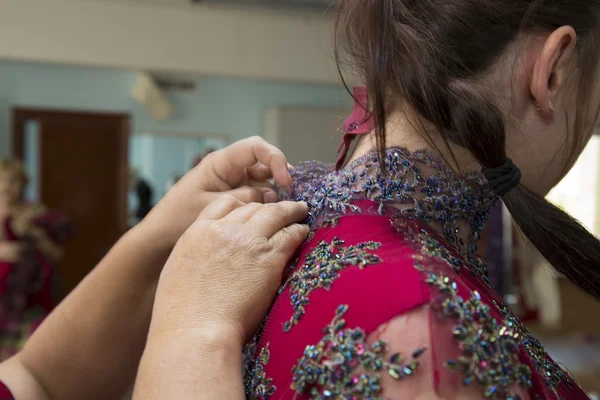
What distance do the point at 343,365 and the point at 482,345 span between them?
0.46 feet

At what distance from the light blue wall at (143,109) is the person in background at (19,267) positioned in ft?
9.41

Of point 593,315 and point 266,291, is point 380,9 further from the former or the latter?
point 593,315

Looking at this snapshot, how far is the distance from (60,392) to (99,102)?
6180 mm

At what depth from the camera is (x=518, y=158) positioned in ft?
2.62

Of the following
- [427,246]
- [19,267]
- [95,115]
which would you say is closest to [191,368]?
[427,246]

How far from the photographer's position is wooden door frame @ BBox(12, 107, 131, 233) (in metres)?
6.43

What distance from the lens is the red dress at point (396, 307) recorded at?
1.77 feet

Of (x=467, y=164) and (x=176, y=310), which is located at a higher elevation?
(x=467, y=164)

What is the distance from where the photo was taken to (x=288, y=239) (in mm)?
743

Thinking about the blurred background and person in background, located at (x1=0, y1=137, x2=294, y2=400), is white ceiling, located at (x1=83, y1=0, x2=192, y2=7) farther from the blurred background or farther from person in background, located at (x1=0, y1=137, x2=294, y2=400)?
person in background, located at (x1=0, y1=137, x2=294, y2=400)

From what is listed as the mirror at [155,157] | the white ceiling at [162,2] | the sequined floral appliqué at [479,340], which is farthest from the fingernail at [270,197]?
the mirror at [155,157]

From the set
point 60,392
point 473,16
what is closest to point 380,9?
point 473,16

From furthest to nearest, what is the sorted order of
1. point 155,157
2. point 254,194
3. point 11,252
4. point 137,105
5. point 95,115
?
point 155,157 → point 137,105 → point 95,115 → point 11,252 → point 254,194

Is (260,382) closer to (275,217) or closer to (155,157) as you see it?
(275,217)
